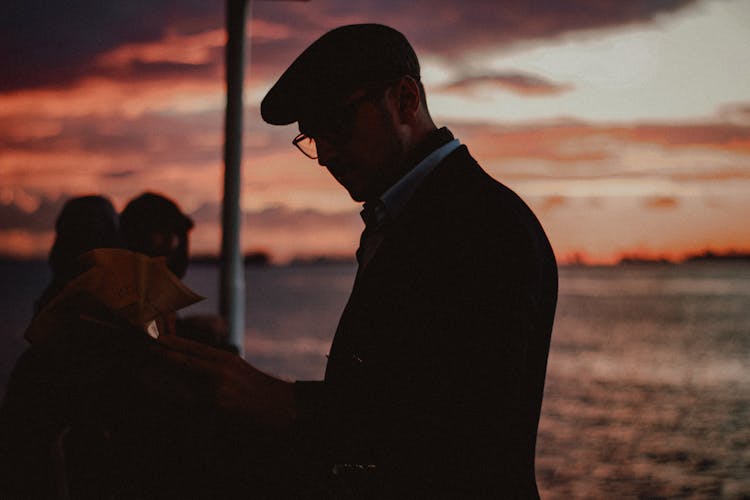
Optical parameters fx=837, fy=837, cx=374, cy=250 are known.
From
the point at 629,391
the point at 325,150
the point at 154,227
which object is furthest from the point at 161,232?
the point at 629,391

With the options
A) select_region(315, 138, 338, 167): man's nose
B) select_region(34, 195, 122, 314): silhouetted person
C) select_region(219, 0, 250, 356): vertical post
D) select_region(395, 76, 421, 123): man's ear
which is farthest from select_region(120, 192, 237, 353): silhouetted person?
select_region(395, 76, 421, 123): man's ear

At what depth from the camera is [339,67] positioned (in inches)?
51.2

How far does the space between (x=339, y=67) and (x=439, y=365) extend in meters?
0.49

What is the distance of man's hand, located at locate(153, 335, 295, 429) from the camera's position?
1193mm

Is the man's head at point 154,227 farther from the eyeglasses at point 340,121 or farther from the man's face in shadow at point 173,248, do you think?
the eyeglasses at point 340,121

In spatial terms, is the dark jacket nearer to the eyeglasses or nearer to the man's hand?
the man's hand

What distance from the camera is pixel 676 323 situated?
223ft

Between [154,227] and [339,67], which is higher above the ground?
[154,227]

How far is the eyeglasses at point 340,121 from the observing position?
1326 mm

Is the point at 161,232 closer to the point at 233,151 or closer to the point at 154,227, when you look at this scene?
the point at 154,227

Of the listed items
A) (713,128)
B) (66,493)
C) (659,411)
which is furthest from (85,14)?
(713,128)

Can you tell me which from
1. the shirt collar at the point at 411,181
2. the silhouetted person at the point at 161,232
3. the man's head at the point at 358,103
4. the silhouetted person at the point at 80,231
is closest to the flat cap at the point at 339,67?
the man's head at the point at 358,103

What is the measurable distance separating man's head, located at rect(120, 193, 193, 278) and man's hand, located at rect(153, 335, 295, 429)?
2.35 metres

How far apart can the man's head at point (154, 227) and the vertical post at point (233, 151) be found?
4.08ft
